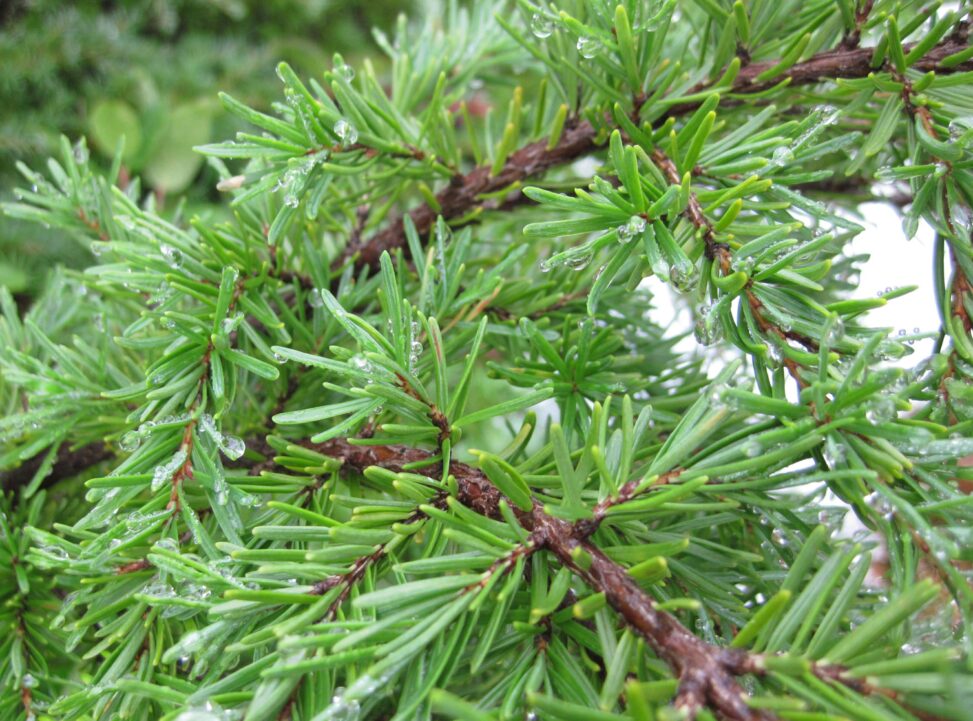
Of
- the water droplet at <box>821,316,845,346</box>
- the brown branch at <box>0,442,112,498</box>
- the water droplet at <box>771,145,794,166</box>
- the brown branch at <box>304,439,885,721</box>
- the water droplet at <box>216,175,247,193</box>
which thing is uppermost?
the water droplet at <box>216,175,247,193</box>

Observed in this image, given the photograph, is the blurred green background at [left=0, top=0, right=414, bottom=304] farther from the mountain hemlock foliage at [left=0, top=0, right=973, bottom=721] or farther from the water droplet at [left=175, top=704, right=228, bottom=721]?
the water droplet at [left=175, top=704, right=228, bottom=721]

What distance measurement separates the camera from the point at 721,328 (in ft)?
0.74

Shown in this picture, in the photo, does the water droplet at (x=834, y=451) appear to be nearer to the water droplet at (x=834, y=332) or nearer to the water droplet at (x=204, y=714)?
the water droplet at (x=834, y=332)

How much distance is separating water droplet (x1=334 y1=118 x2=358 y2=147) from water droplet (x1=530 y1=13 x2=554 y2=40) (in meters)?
0.08

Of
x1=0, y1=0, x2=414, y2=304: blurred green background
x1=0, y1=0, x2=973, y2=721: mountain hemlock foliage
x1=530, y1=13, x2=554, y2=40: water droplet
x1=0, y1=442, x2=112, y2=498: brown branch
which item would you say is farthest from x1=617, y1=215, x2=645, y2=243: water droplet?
x1=0, y1=0, x2=414, y2=304: blurred green background

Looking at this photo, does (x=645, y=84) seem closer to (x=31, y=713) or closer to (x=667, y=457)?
(x=667, y=457)

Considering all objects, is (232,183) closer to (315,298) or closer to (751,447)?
(315,298)

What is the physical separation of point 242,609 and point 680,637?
→ 0.12 metres

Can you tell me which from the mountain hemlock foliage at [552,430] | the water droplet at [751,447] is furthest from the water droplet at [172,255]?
the water droplet at [751,447]

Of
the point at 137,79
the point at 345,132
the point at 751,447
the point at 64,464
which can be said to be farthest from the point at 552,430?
the point at 137,79

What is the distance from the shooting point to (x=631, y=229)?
0.22 meters

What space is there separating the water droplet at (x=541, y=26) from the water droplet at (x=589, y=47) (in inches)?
0.9

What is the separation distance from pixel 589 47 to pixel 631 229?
90mm

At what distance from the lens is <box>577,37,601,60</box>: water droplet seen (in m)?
0.27
